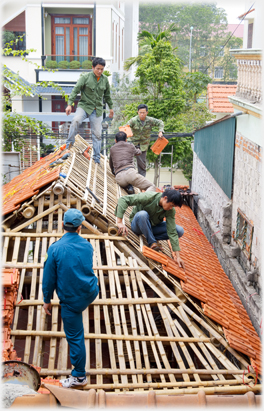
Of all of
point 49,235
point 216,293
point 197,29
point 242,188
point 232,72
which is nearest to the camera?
point 49,235

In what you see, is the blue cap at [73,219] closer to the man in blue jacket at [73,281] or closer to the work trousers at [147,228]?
the man in blue jacket at [73,281]

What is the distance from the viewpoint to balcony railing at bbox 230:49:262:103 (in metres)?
6.84

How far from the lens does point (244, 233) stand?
25.1ft

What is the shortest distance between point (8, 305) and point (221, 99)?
14.9m

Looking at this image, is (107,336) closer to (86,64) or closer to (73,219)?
(73,219)

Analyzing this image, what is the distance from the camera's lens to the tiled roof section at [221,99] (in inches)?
693

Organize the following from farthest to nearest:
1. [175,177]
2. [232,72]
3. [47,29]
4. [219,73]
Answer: [219,73]
[232,72]
[175,177]
[47,29]

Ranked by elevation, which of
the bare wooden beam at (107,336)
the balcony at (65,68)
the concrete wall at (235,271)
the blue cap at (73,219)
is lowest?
the concrete wall at (235,271)

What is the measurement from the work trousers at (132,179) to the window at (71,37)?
18545 mm

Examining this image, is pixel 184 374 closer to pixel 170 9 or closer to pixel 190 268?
pixel 190 268

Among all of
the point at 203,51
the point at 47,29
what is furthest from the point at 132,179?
the point at 203,51

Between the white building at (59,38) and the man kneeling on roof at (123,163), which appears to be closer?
the man kneeling on roof at (123,163)

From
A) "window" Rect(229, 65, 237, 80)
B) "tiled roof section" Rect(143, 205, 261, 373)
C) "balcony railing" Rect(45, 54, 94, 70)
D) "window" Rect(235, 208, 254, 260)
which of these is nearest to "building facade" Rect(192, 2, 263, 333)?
"window" Rect(235, 208, 254, 260)

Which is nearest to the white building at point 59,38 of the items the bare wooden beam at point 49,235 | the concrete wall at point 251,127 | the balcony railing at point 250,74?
the balcony railing at point 250,74
